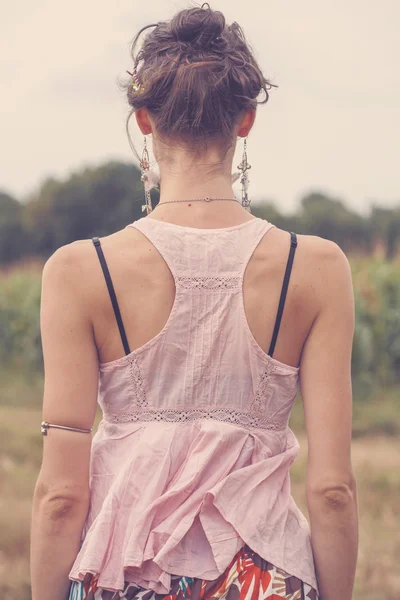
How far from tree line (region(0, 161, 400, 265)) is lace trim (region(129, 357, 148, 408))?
22394 mm

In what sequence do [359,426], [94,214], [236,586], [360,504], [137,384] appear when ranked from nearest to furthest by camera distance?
[236,586]
[137,384]
[360,504]
[359,426]
[94,214]

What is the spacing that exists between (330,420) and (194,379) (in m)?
0.30

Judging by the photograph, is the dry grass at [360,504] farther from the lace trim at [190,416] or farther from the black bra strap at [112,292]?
the black bra strap at [112,292]

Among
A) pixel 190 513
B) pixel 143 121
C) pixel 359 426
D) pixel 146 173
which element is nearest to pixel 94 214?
pixel 359 426

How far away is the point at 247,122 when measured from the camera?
1.90 metres

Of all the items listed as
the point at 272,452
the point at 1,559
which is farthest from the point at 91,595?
the point at 1,559

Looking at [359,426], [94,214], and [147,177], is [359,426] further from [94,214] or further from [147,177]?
[94,214]

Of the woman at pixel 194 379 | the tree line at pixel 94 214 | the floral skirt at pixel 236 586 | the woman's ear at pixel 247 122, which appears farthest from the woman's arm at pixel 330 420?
the tree line at pixel 94 214

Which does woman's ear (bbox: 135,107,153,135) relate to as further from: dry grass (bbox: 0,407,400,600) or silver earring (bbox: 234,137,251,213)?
dry grass (bbox: 0,407,400,600)

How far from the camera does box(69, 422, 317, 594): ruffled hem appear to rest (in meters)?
1.74

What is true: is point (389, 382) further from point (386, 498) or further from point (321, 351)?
point (321, 351)

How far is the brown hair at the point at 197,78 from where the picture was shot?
1800 millimetres

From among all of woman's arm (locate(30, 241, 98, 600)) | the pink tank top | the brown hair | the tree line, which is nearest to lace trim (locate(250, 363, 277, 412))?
the pink tank top

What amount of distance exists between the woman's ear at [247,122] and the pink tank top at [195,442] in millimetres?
199
